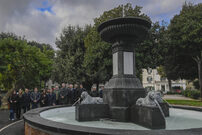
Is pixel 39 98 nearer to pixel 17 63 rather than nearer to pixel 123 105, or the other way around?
pixel 123 105

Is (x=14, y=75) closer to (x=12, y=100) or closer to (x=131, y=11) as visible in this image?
(x=12, y=100)

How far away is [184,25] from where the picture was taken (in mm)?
24328

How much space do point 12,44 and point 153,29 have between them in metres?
16.9

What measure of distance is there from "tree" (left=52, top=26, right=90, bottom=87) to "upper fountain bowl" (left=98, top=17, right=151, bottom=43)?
18.3 metres

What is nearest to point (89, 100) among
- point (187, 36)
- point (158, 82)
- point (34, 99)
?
point (34, 99)

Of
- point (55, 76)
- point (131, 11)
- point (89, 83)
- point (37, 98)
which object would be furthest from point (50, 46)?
point (37, 98)

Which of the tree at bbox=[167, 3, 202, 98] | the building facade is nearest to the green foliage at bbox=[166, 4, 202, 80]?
the tree at bbox=[167, 3, 202, 98]

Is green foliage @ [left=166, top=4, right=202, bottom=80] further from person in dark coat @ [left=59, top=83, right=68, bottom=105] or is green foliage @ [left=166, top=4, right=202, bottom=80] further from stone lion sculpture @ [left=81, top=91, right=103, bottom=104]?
stone lion sculpture @ [left=81, top=91, right=103, bottom=104]

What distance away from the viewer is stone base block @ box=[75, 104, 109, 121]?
6827 mm

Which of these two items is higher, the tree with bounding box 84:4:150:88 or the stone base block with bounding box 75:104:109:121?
the tree with bounding box 84:4:150:88

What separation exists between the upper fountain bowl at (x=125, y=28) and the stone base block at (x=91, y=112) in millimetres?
2948

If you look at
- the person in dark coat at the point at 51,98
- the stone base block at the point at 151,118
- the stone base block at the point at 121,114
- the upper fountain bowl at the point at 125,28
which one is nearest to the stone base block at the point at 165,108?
the stone base block at the point at 121,114

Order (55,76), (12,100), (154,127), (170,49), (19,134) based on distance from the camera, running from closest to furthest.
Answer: (154,127)
(19,134)
(12,100)
(170,49)
(55,76)

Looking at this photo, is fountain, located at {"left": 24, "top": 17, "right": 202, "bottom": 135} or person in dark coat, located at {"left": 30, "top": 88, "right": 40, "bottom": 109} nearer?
fountain, located at {"left": 24, "top": 17, "right": 202, "bottom": 135}
